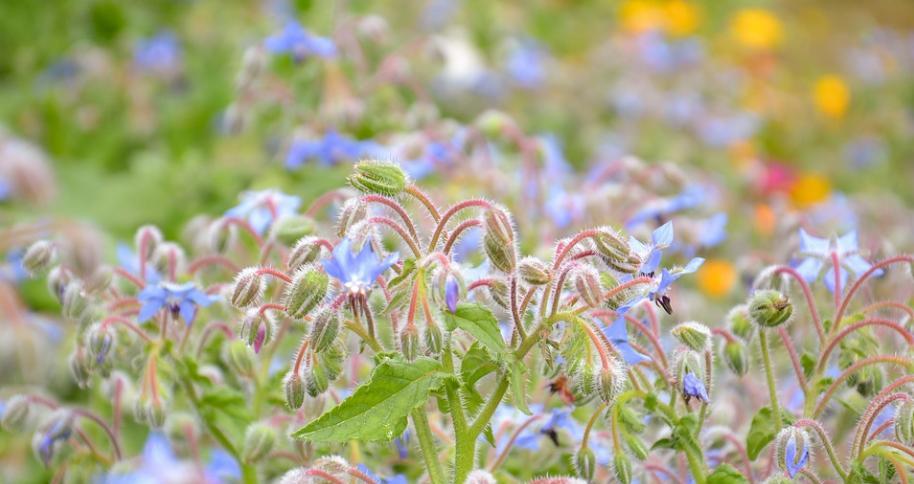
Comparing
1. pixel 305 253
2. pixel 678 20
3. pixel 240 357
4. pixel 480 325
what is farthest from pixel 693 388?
pixel 678 20

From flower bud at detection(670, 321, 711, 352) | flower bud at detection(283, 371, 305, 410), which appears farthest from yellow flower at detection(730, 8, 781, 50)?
flower bud at detection(283, 371, 305, 410)

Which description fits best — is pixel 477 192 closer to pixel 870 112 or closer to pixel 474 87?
pixel 474 87

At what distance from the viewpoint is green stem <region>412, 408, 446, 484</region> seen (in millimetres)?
1280

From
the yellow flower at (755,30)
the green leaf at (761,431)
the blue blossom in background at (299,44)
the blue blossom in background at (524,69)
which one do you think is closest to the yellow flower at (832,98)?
the yellow flower at (755,30)

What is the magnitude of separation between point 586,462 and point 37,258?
0.86 m

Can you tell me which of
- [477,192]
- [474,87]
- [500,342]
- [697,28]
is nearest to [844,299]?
[500,342]

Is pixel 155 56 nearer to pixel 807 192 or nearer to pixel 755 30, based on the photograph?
pixel 807 192

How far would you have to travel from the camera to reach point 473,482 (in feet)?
3.95

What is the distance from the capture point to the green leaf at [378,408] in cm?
120

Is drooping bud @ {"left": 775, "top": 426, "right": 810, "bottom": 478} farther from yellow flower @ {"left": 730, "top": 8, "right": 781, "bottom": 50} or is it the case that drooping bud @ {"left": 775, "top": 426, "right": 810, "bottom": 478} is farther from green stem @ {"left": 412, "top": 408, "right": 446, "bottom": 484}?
yellow flower @ {"left": 730, "top": 8, "right": 781, "bottom": 50}

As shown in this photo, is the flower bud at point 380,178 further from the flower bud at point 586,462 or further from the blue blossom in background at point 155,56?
the blue blossom in background at point 155,56

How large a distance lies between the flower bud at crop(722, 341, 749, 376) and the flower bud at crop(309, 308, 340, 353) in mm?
595

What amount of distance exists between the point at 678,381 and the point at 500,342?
263mm

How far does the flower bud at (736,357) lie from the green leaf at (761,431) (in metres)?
0.07
